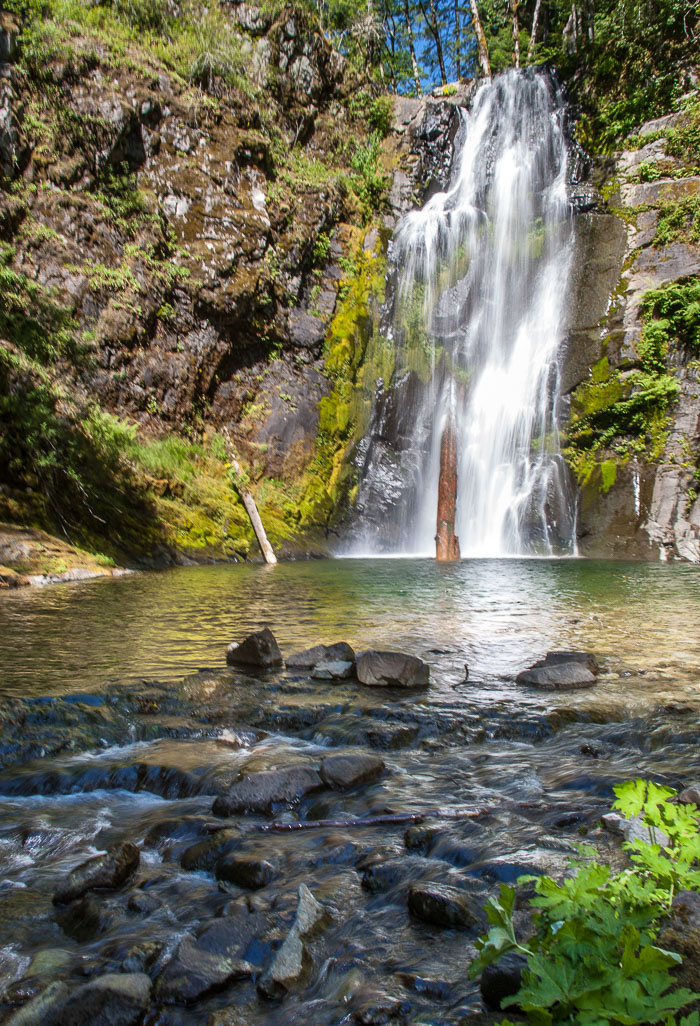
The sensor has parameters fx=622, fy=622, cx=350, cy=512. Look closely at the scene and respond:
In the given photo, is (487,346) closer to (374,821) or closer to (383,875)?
(374,821)

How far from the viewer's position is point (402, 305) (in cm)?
2022

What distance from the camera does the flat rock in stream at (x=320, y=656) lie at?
5.17 m

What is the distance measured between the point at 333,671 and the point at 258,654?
668 millimetres

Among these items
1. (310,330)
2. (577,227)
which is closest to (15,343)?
(310,330)

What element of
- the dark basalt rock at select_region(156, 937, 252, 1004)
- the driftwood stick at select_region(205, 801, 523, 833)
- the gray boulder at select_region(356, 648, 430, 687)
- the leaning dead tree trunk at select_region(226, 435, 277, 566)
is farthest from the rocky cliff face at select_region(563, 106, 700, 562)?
the dark basalt rock at select_region(156, 937, 252, 1004)

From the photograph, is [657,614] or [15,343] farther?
[15,343]

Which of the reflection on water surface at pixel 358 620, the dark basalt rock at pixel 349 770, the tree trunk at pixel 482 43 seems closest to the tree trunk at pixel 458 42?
the tree trunk at pixel 482 43

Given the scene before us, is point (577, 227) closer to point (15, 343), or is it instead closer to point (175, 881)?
point (15, 343)

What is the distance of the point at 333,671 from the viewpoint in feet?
16.1

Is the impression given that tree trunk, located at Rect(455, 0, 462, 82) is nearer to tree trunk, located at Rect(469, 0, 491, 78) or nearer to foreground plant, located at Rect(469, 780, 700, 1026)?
tree trunk, located at Rect(469, 0, 491, 78)

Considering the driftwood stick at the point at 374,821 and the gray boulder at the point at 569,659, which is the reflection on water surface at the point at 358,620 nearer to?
the gray boulder at the point at 569,659

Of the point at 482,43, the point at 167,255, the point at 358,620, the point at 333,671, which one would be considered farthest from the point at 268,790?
the point at 482,43

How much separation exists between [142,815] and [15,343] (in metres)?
12.9

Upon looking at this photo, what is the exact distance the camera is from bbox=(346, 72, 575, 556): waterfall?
17750 mm
